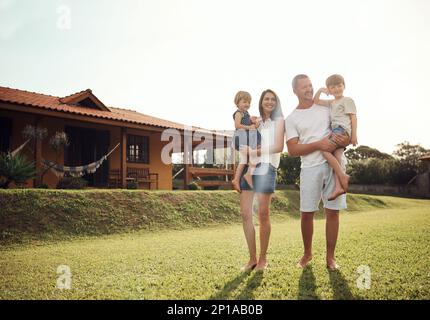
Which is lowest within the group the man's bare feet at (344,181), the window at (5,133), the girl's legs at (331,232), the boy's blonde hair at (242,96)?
the girl's legs at (331,232)

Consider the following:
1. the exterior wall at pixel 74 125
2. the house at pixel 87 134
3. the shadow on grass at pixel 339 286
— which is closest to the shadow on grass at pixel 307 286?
the shadow on grass at pixel 339 286

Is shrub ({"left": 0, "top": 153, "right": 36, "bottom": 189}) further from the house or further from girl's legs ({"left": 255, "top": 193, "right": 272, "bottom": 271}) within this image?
girl's legs ({"left": 255, "top": 193, "right": 272, "bottom": 271})

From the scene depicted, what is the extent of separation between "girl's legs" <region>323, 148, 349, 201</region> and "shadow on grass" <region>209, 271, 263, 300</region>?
1013 mm

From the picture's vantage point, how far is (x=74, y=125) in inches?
496

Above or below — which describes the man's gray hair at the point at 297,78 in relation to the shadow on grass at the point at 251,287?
above

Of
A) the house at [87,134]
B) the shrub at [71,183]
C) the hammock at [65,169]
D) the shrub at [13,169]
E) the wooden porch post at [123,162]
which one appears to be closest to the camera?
the shrub at [13,169]

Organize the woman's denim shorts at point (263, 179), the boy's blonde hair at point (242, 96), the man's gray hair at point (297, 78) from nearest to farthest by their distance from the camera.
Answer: the woman's denim shorts at point (263, 179) < the man's gray hair at point (297, 78) < the boy's blonde hair at point (242, 96)

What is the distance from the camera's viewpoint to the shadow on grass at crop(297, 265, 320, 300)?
93.3 inches

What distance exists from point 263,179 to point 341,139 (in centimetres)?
82

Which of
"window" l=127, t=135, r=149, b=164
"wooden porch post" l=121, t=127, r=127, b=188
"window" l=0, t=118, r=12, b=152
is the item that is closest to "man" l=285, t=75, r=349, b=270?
"wooden porch post" l=121, t=127, r=127, b=188

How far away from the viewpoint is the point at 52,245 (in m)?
6.23

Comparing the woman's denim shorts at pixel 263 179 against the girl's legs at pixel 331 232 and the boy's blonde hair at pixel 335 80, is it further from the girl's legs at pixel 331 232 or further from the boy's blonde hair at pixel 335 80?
the boy's blonde hair at pixel 335 80

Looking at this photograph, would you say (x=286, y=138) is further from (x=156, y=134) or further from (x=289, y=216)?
(x=156, y=134)

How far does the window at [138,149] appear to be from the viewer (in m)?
14.3
